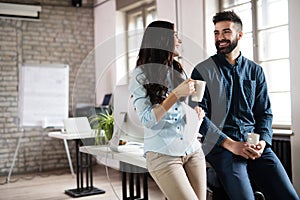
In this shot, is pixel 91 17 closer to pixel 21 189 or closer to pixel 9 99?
pixel 9 99

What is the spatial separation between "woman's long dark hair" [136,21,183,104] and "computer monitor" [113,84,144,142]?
0.71 metres

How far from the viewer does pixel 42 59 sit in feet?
20.2

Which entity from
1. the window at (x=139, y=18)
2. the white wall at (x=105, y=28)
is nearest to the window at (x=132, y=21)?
the window at (x=139, y=18)

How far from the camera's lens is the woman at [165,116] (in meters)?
1.66

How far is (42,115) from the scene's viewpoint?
5844 mm

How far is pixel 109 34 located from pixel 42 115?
5.34 ft

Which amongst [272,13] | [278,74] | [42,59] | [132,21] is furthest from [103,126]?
[42,59]

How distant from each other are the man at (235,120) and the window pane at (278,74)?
1565mm

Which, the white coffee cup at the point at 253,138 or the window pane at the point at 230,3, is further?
the window pane at the point at 230,3

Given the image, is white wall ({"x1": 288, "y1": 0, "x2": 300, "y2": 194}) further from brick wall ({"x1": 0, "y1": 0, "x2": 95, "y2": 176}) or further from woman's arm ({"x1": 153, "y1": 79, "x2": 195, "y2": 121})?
brick wall ({"x1": 0, "y1": 0, "x2": 95, "y2": 176})

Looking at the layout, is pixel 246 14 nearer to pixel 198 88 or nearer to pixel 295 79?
pixel 295 79

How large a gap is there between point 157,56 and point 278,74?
91.1 inches

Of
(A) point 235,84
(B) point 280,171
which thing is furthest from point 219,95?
(B) point 280,171

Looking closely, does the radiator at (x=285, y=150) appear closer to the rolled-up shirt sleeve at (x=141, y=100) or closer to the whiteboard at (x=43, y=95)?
the rolled-up shirt sleeve at (x=141, y=100)
